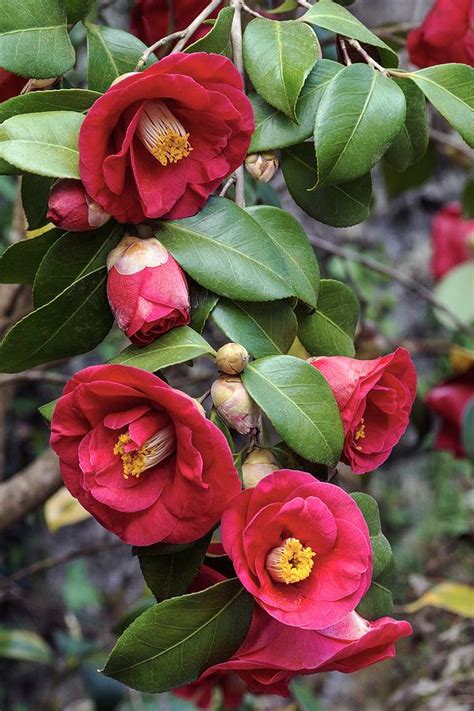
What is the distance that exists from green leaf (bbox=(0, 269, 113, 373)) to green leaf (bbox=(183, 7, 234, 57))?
15 centimetres

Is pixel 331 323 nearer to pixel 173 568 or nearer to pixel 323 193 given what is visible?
pixel 323 193

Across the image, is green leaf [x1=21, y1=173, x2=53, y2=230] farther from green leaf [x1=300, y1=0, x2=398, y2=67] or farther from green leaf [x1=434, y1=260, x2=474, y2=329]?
green leaf [x1=434, y1=260, x2=474, y2=329]

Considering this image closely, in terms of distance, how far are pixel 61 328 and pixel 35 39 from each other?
19 centimetres

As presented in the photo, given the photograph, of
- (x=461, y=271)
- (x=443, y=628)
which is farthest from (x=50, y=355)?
(x=443, y=628)

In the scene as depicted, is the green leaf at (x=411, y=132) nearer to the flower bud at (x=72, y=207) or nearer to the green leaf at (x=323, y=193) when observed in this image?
the green leaf at (x=323, y=193)

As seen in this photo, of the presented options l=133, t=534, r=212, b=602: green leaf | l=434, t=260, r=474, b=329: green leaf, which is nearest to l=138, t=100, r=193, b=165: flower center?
l=133, t=534, r=212, b=602: green leaf

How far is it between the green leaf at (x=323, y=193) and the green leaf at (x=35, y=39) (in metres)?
0.17

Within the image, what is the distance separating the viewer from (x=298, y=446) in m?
0.52

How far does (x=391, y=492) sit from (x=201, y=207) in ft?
6.48

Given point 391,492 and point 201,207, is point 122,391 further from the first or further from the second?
point 391,492

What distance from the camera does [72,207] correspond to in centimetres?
52

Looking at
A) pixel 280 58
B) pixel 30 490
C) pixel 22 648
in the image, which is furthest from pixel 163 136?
pixel 22 648

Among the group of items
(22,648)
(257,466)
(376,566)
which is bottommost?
(22,648)

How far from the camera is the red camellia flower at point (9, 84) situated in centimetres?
64
